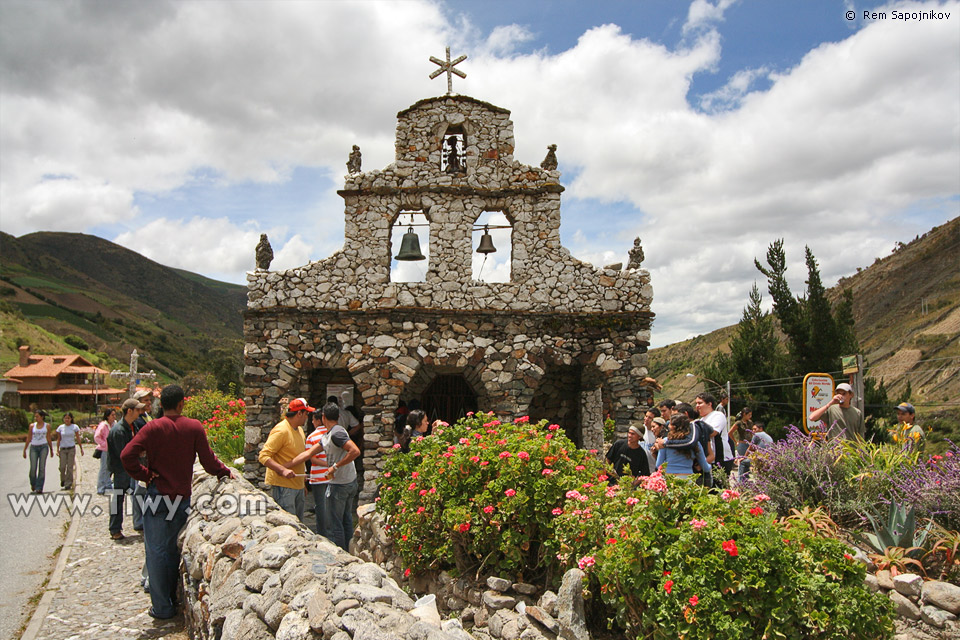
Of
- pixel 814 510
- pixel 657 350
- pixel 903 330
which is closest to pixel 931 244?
pixel 903 330

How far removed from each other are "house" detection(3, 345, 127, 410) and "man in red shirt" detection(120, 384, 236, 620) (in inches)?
1877

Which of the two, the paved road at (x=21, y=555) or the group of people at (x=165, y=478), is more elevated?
the group of people at (x=165, y=478)

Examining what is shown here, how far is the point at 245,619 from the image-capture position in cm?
366

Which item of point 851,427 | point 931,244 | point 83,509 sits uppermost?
point 931,244

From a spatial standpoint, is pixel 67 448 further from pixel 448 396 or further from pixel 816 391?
pixel 816 391

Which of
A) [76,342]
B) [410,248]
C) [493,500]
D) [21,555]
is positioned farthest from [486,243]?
[76,342]

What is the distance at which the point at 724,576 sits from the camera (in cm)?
359

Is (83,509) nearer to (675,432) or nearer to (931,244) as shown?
(675,432)

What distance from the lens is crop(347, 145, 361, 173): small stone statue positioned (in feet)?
39.7

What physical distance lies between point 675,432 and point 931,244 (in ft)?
180

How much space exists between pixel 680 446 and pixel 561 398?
861cm

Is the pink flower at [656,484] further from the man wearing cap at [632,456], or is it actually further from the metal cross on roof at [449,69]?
the metal cross on roof at [449,69]

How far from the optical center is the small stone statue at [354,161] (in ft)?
39.7

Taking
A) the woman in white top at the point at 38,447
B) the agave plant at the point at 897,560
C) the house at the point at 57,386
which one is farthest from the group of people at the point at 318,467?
the house at the point at 57,386
